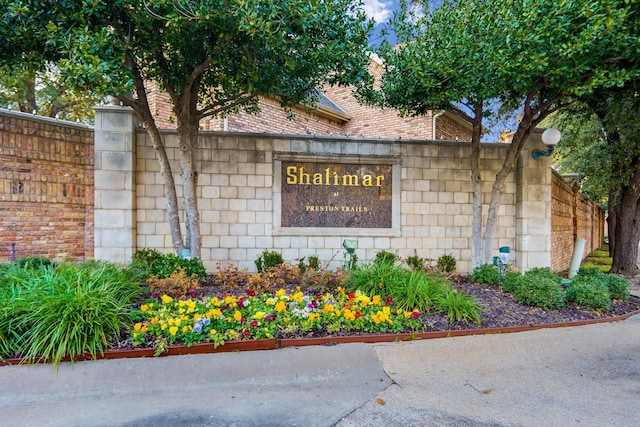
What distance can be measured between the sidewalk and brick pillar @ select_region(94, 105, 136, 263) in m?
3.70

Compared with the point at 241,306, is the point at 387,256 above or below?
above

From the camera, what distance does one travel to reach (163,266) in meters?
5.70

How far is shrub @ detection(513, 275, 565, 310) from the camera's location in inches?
203

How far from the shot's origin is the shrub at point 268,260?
6.91 m

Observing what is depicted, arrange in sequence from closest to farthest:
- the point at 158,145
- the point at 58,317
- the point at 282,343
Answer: the point at 58,317 < the point at 282,343 < the point at 158,145

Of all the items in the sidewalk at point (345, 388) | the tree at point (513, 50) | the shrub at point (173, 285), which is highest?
the tree at point (513, 50)

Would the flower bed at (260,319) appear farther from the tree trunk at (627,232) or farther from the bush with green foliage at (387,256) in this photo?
the tree trunk at (627,232)

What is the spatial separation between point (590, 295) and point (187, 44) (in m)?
7.40

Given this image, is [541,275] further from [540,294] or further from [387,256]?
[387,256]

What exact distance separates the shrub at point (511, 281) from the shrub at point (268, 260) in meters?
4.12

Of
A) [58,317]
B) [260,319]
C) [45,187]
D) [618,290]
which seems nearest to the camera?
[58,317]

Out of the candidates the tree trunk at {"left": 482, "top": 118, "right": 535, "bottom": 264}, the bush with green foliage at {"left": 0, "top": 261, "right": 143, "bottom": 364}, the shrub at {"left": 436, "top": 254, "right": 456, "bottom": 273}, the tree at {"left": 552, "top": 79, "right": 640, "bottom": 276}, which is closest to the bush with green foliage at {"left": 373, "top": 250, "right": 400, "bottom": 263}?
the shrub at {"left": 436, "top": 254, "right": 456, "bottom": 273}

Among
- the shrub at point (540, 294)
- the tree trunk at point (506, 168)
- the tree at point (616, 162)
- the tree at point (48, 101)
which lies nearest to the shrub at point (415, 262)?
the tree trunk at point (506, 168)

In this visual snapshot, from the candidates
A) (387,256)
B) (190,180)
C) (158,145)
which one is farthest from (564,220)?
(158,145)
